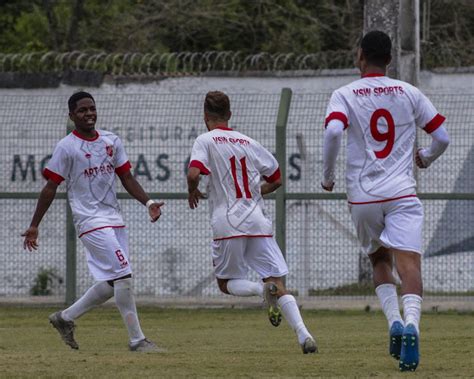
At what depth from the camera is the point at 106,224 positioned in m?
10.4

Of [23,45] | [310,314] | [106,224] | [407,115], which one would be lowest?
[310,314]

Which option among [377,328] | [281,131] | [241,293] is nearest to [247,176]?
[241,293]

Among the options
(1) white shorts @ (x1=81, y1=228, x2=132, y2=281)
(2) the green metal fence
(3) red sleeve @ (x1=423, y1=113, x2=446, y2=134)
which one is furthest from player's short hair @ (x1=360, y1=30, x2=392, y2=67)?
(2) the green metal fence

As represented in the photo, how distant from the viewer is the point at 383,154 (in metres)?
8.58

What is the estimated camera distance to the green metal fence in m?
16.7

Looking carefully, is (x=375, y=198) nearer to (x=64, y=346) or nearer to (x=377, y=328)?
(x=64, y=346)

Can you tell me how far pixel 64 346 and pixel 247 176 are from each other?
8.79ft

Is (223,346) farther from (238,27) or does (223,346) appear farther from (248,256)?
(238,27)

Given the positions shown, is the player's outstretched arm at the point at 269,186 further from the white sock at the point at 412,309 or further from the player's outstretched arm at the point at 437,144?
the white sock at the point at 412,309

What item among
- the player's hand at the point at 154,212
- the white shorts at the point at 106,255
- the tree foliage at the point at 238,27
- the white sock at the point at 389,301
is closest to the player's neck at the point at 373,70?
the white sock at the point at 389,301

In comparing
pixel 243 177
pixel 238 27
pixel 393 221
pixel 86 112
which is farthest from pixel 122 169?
pixel 238 27

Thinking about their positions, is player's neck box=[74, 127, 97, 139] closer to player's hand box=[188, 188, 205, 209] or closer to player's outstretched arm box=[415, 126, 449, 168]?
player's hand box=[188, 188, 205, 209]

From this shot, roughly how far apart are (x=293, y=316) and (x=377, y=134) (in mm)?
1704

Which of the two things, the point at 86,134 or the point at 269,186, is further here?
the point at 86,134
